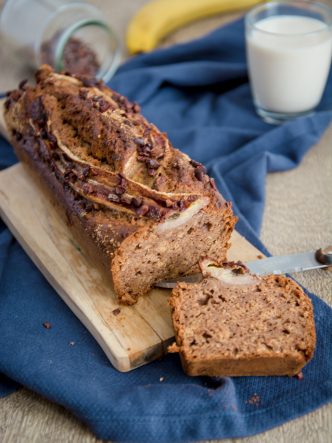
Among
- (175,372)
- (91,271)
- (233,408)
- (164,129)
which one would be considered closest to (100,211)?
(91,271)

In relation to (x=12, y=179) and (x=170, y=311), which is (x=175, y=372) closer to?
(x=170, y=311)

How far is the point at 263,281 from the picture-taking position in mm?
3148

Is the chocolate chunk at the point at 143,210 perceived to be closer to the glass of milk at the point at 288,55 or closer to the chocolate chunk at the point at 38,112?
the chocolate chunk at the point at 38,112

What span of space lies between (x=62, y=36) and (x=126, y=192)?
7.95 ft

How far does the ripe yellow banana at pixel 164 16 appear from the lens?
5.61 metres

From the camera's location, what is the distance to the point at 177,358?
3.08 meters

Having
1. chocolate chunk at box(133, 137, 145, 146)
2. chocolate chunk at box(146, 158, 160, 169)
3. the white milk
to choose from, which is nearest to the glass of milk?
the white milk

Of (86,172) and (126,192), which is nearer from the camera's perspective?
(126,192)

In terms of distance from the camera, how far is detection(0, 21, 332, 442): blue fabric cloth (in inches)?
108

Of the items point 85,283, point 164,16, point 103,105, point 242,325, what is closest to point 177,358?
point 242,325

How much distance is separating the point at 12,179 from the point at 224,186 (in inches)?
55.3

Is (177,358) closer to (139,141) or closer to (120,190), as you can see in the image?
(120,190)

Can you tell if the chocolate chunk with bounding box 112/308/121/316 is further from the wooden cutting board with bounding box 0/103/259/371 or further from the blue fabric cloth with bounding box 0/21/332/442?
the blue fabric cloth with bounding box 0/21/332/442

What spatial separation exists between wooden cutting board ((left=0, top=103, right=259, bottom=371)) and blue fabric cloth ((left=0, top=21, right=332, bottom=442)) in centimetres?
9
